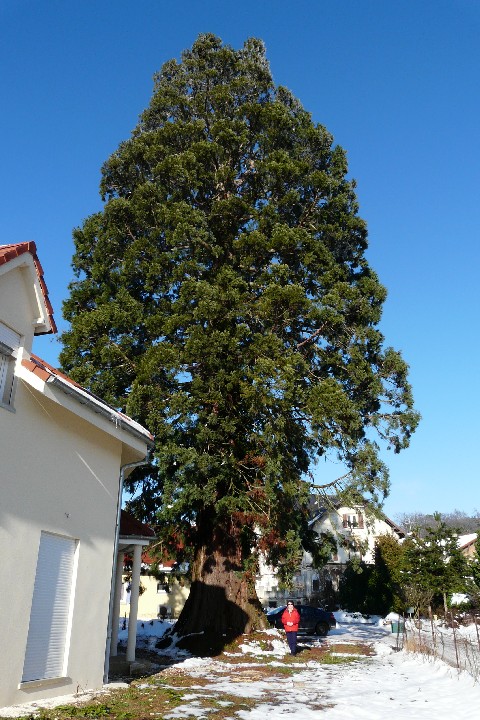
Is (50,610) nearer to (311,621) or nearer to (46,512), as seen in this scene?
(46,512)

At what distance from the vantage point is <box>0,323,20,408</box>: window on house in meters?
8.25

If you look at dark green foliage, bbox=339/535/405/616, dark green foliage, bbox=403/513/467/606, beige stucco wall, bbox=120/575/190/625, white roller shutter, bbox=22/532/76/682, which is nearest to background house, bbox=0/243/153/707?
white roller shutter, bbox=22/532/76/682

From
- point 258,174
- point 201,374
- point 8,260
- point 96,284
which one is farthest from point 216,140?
point 8,260

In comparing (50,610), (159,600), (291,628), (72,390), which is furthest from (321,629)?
(72,390)

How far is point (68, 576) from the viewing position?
30.2ft

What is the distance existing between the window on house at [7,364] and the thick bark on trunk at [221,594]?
1151 cm

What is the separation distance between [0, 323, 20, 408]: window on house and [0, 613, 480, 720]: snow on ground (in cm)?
411

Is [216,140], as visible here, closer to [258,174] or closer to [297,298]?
[258,174]

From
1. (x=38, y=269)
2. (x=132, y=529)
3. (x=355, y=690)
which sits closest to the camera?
(x=38, y=269)

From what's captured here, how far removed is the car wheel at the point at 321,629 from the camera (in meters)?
26.1

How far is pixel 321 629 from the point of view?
86.1 feet

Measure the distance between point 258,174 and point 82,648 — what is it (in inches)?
659

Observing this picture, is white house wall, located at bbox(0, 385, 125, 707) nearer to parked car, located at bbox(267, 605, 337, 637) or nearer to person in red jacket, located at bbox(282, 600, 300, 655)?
person in red jacket, located at bbox(282, 600, 300, 655)

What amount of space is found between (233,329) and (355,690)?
10.7 meters
